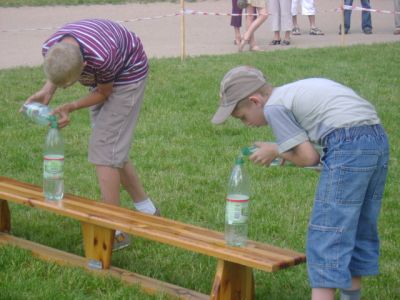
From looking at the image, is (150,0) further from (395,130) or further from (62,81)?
(62,81)

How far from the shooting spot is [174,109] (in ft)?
31.5

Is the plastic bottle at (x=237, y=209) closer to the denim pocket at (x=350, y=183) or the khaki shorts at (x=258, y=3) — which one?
the denim pocket at (x=350, y=183)

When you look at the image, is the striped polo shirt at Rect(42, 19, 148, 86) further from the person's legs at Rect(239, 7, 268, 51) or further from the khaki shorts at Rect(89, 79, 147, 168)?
the person's legs at Rect(239, 7, 268, 51)

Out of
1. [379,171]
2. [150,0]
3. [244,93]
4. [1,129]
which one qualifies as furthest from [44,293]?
[150,0]

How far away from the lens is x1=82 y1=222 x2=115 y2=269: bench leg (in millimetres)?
5148

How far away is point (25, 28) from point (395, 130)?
9.66m

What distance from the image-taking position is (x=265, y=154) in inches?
164

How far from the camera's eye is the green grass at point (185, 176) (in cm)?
507

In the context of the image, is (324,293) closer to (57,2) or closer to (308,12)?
(308,12)

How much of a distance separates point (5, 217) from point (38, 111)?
0.81 meters

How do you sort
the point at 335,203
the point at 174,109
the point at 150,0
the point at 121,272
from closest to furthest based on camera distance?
1. the point at 335,203
2. the point at 121,272
3. the point at 174,109
4. the point at 150,0

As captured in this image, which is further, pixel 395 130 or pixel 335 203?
pixel 395 130

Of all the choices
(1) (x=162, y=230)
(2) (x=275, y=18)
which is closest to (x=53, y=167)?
(1) (x=162, y=230)

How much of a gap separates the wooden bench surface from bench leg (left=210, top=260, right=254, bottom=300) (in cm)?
12
